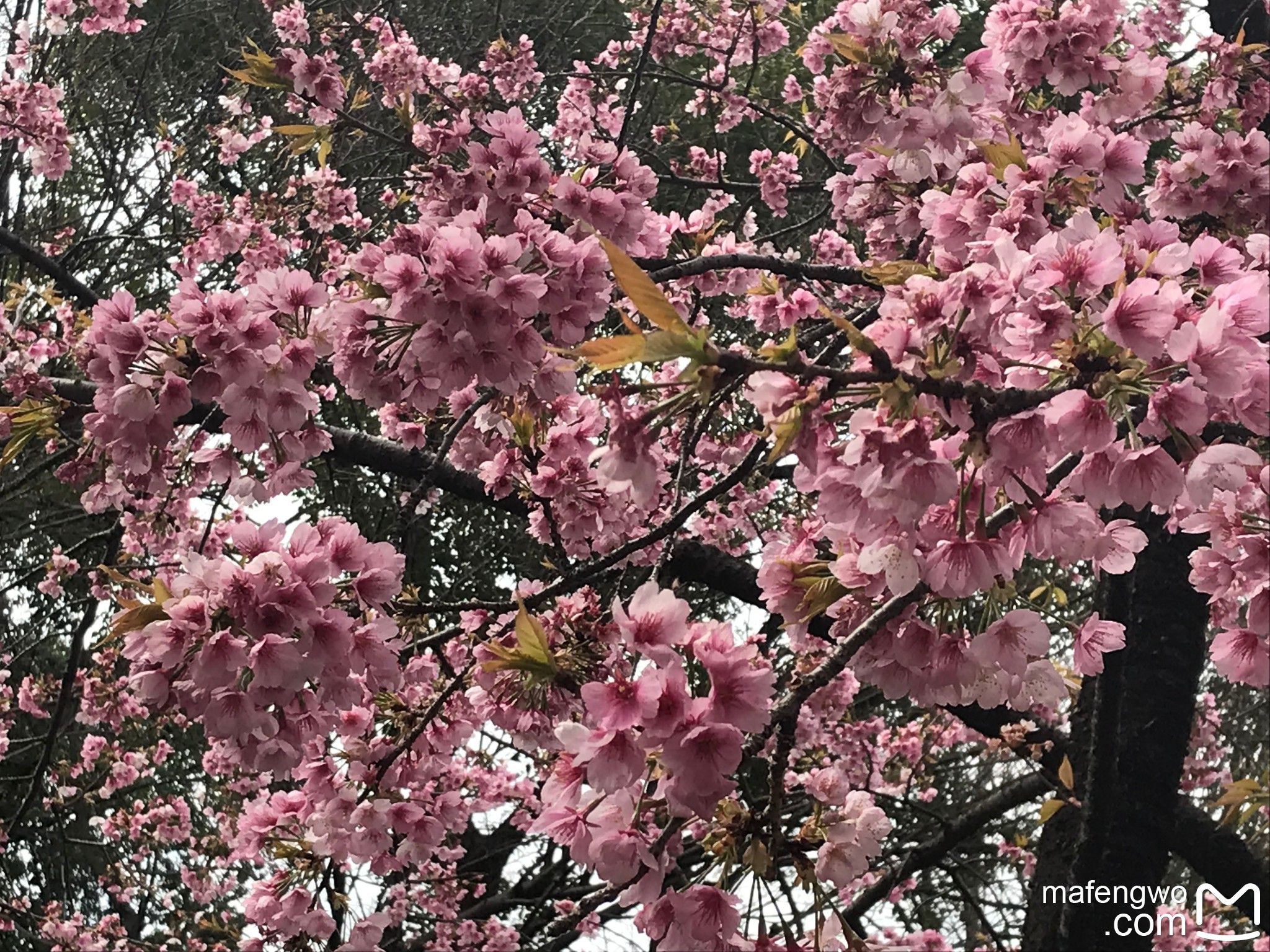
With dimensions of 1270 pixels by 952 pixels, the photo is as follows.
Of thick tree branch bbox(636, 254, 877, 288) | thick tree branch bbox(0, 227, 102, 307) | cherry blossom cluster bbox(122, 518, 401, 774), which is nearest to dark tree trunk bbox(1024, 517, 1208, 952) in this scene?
thick tree branch bbox(636, 254, 877, 288)

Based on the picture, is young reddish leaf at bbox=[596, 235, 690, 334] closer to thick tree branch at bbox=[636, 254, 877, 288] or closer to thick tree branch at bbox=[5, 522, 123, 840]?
thick tree branch at bbox=[636, 254, 877, 288]

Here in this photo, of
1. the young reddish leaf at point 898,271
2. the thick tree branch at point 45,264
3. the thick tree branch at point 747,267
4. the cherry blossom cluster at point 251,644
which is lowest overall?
the cherry blossom cluster at point 251,644

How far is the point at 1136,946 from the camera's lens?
264 cm

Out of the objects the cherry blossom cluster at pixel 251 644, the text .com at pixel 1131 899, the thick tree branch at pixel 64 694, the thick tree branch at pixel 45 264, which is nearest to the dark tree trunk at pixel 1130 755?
the text .com at pixel 1131 899

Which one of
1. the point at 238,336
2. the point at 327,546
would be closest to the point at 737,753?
the point at 327,546

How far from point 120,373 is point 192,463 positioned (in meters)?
0.72

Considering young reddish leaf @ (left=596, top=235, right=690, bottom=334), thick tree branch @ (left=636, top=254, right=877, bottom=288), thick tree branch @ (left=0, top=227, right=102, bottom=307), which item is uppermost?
thick tree branch @ (left=0, top=227, right=102, bottom=307)

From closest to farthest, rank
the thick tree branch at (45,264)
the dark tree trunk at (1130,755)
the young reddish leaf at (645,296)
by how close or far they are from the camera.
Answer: the young reddish leaf at (645,296) < the dark tree trunk at (1130,755) < the thick tree branch at (45,264)

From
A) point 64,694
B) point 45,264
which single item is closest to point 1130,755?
point 64,694

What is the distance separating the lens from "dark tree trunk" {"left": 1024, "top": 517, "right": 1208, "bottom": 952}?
8.58ft

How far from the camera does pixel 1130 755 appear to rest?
2967mm

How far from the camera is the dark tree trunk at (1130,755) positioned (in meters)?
2.62

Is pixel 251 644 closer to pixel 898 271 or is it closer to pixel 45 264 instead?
pixel 898 271

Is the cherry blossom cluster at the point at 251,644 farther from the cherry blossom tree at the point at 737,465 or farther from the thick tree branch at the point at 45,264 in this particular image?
the thick tree branch at the point at 45,264
